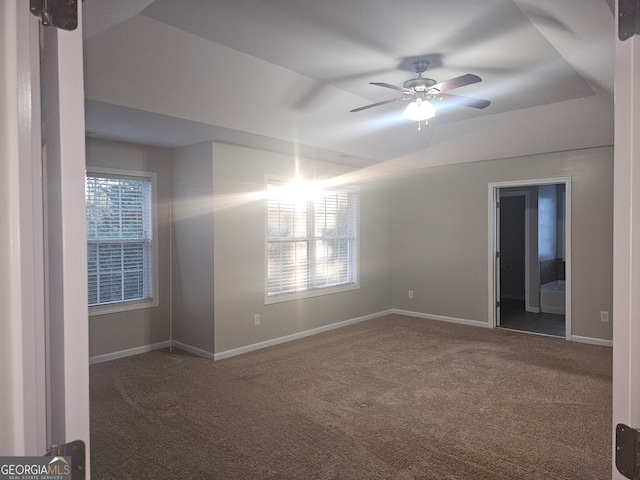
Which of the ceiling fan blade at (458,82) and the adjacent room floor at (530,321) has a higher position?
the ceiling fan blade at (458,82)

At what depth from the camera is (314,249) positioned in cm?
607

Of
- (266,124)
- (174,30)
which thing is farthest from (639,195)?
(266,124)

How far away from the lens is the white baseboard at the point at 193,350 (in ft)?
15.9

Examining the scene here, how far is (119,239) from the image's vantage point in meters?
4.85

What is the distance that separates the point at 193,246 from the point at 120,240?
78cm

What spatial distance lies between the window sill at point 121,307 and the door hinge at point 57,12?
4322mm

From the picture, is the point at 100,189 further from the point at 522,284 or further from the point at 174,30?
the point at 522,284

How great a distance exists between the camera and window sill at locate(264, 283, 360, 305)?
5422 millimetres

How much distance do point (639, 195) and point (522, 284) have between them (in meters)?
8.31

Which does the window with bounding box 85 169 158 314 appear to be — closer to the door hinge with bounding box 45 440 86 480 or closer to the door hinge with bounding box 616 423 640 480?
the door hinge with bounding box 45 440 86 480

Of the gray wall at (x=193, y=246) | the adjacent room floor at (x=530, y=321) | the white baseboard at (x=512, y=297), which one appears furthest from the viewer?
the white baseboard at (x=512, y=297)

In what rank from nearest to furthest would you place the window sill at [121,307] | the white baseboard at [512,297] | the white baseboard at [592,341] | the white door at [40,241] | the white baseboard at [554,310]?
the white door at [40,241] < the window sill at [121,307] < the white baseboard at [592,341] < the white baseboard at [554,310] < the white baseboard at [512,297]

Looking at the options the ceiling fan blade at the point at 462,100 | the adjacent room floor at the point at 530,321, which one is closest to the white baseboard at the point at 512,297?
the adjacent room floor at the point at 530,321

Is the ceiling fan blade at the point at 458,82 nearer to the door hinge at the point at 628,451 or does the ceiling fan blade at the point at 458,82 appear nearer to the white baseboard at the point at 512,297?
the door hinge at the point at 628,451
